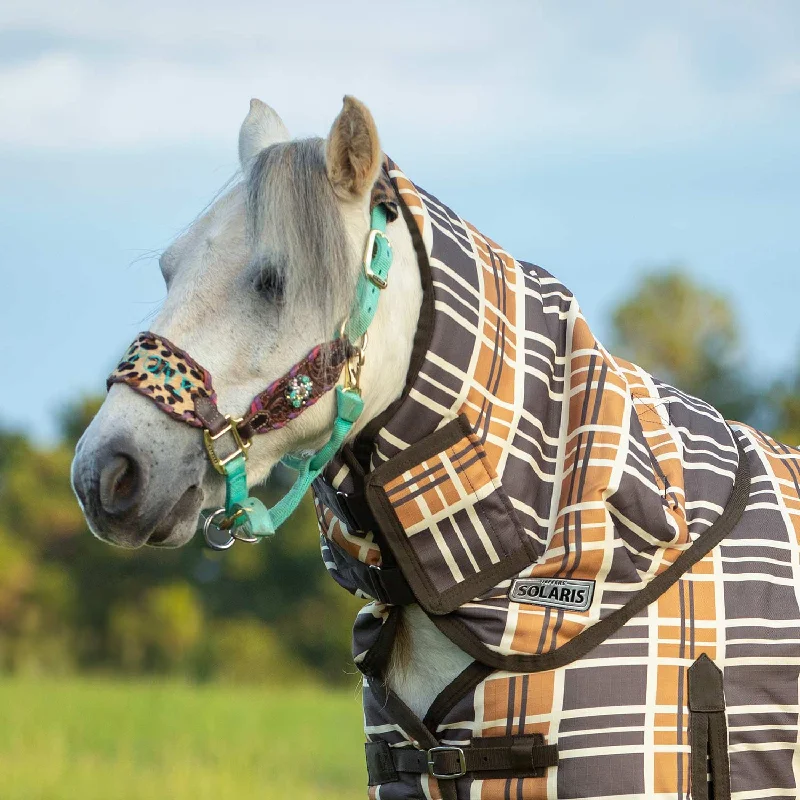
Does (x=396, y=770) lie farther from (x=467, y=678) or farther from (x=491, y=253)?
(x=491, y=253)

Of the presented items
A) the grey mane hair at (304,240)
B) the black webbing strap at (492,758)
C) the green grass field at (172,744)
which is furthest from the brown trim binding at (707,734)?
the green grass field at (172,744)

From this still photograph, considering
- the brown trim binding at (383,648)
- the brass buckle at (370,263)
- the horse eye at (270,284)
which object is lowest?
the brown trim binding at (383,648)

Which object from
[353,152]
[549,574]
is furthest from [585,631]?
[353,152]

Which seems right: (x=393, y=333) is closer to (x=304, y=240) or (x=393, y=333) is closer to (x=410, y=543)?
(x=304, y=240)

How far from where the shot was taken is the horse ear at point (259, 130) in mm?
2816

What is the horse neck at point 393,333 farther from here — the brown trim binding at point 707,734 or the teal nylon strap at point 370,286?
the brown trim binding at point 707,734

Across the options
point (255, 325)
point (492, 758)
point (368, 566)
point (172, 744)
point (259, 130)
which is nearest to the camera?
point (255, 325)

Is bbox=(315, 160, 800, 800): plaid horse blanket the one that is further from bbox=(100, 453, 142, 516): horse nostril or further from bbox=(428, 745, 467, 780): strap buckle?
bbox=(100, 453, 142, 516): horse nostril

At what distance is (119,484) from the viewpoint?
2.21m

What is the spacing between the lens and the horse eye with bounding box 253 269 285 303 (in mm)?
2297

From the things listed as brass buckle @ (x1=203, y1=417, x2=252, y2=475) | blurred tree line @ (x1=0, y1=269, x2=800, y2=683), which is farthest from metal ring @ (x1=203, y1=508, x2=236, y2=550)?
blurred tree line @ (x1=0, y1=269, x2=800, y2=683)

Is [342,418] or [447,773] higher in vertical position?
[342,418]

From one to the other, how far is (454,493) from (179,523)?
2.18 ft

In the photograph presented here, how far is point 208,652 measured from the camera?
94.7ft
